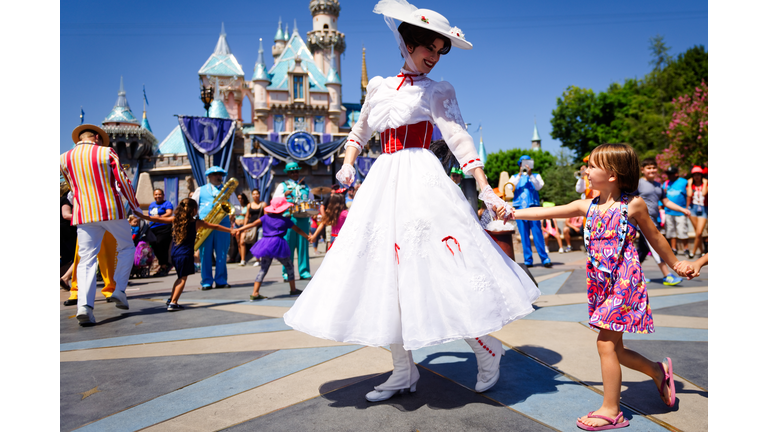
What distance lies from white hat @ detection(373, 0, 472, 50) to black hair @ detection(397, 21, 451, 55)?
0.17 ft

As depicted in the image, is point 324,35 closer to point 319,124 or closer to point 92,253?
point 319,124

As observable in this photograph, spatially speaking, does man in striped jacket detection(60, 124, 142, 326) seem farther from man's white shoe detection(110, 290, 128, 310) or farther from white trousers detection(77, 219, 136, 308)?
man's white shoe detection(110, 290, 128, 310)

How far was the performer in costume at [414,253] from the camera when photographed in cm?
213

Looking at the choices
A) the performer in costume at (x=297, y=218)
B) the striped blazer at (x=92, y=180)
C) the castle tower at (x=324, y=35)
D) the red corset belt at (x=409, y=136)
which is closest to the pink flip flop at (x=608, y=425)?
the red corset belt at (x=409, y=136)

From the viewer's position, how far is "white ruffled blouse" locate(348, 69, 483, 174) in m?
2.50

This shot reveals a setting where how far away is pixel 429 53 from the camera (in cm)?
257

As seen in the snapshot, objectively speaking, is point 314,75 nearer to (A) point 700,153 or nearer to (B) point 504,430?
(A) point 700,153

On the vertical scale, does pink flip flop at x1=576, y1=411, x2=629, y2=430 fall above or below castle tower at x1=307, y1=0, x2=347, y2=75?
below

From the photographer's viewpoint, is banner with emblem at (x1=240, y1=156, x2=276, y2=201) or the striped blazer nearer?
the striped blazer

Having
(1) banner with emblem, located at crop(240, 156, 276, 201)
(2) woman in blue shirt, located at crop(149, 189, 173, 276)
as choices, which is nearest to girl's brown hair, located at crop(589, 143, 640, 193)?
(2) woman in blue shirt, located at crop(149, 189, 173, 276)

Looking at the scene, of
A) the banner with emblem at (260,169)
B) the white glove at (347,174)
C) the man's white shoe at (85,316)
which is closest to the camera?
the white glove at (347,174)

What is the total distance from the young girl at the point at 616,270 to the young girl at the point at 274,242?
425 cm

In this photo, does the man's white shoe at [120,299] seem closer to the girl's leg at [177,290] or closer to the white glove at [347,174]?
the girl's leg at [177,290]

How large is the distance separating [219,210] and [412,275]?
5.82 metres
